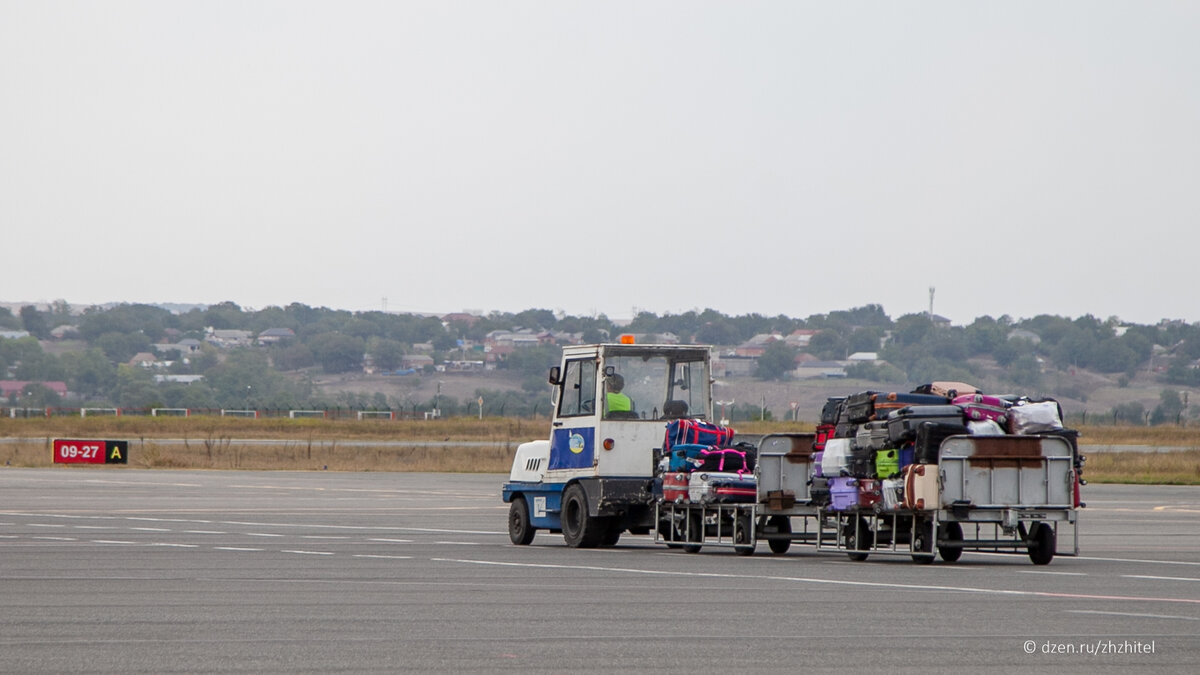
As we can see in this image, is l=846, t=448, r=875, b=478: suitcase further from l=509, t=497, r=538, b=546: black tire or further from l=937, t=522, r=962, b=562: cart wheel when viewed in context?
l=509, t=497, r=538, b=546: black tire

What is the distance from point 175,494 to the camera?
37.9 m

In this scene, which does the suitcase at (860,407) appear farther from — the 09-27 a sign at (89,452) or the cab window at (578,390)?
the 09-27 a sign at (89,452)

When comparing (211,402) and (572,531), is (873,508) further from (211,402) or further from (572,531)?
(211,402)

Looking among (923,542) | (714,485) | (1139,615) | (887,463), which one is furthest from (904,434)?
(1139,615)

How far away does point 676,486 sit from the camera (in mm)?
20672

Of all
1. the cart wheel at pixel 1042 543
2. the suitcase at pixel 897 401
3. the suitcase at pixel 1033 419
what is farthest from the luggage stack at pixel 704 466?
the cart wheel at pixel 1042 543

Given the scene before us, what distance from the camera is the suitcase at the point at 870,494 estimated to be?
18.9 meters

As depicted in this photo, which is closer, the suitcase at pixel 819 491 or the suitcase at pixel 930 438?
the suitcase at pixel 930 438

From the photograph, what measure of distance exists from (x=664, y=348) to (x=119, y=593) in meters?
9.22

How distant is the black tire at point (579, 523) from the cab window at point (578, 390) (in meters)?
1.01

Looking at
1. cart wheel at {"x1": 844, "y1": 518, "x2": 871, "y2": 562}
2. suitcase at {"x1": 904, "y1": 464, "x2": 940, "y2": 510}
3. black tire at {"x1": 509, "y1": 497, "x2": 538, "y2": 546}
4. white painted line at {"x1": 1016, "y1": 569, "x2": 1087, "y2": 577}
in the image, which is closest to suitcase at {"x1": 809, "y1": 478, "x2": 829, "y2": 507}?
cart wheel at {"x1": 844, "y1": 518, "x2": 871, "y2": 562}

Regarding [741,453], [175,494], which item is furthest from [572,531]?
[175,494]

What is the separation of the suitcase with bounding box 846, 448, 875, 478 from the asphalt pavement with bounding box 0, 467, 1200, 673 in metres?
1.07

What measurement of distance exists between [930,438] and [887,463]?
76cm
